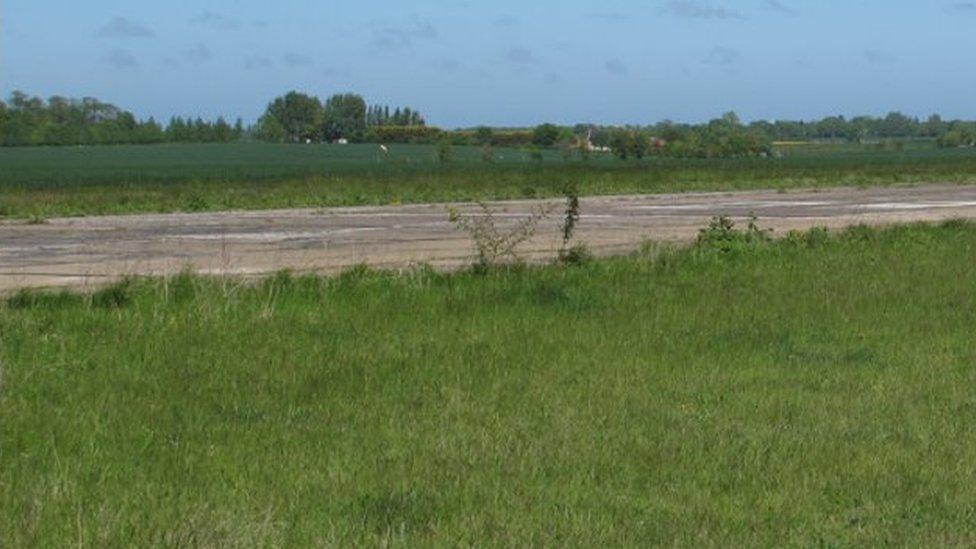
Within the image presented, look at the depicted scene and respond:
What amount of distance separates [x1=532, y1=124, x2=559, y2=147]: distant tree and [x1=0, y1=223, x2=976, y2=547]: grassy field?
143m

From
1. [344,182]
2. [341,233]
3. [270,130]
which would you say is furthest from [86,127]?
[341,233]

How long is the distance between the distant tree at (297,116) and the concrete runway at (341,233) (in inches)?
4773

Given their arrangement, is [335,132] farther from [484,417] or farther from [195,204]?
[484,417]

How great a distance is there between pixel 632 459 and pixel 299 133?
167m

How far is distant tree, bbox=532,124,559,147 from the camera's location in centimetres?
16088

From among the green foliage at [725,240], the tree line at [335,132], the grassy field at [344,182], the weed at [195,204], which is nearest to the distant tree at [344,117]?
the tree line at [335,132]

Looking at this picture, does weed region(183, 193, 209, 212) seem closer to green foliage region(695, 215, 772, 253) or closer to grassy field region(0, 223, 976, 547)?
green foliage region(695, 215, 772, 253)

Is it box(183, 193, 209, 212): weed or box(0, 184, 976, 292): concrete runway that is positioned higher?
box(0, 184, 976, 292): concrete runway

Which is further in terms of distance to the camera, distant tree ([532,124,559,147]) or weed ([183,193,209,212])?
distant tree ([532,124,559,147])

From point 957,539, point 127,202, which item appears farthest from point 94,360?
point 127,202

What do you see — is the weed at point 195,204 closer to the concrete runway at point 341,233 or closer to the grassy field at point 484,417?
the concrete runway at point 341,233

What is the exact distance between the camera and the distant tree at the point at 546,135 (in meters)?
161

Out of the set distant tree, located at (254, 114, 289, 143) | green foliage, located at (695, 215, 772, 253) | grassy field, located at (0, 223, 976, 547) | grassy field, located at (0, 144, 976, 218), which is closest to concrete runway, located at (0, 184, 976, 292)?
green foliage, located at (695, 215, 772, 253)

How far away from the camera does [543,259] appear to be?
2459 centimetres
